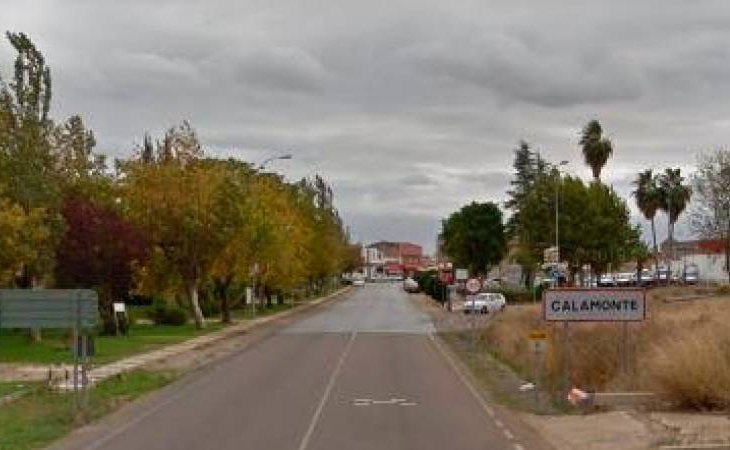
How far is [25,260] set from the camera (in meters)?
41.8

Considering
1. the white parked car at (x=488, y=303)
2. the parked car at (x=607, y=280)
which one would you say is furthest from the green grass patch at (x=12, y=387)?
the parked car at (x=607, y=280)

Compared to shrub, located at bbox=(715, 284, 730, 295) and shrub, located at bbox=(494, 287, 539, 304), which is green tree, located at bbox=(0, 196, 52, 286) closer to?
shrub, located at bbox=(715, 284, 730, 295)

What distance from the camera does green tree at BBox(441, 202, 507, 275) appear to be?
140 meters

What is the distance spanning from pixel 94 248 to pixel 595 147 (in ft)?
238

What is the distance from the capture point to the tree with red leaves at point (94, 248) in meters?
50.0

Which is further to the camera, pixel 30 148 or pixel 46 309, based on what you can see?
pixel 30 148

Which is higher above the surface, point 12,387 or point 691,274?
point 691,274

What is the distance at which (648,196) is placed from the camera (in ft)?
449

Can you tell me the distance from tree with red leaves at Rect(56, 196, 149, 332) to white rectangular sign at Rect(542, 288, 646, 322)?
29319 mm

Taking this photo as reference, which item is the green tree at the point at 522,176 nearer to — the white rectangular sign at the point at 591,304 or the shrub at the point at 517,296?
the shrub at the point at 517,296

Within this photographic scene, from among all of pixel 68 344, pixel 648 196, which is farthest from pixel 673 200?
pixel 68 344

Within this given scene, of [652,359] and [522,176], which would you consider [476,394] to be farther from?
[522,176]

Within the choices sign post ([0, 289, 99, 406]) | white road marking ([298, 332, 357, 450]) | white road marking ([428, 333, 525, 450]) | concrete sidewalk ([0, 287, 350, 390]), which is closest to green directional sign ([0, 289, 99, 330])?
sign post ([0, 289, 99, 406])

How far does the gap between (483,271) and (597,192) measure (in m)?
40.4
